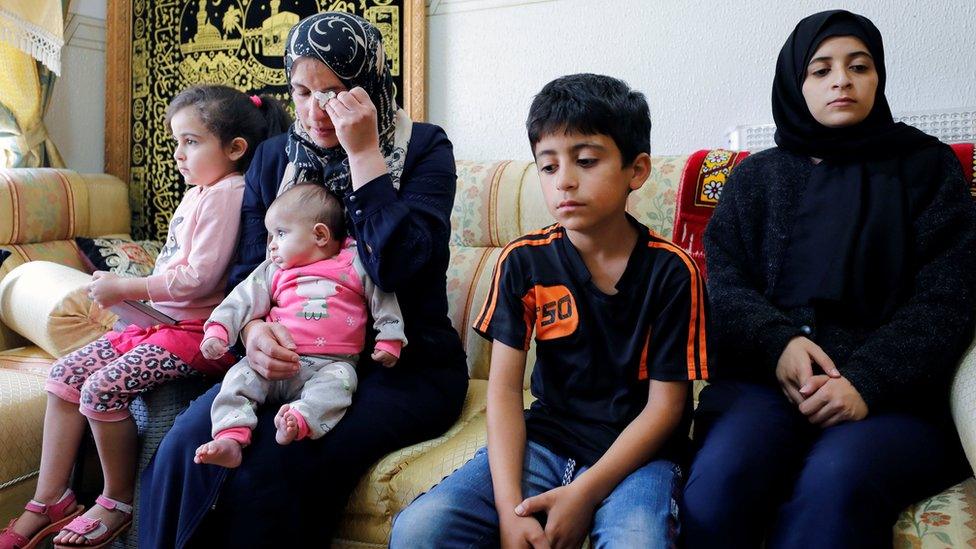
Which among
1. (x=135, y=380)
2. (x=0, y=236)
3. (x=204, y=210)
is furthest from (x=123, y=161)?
(x=135, y=380)

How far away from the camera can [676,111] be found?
223 centimetres

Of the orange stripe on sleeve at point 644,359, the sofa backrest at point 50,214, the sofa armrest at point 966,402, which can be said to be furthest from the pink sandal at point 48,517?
the sofa armrest at point 966,402

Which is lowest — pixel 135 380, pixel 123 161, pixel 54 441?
pixel 54 441

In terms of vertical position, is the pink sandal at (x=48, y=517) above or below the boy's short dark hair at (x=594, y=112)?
below

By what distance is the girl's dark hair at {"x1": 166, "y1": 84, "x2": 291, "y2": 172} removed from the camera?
176cm

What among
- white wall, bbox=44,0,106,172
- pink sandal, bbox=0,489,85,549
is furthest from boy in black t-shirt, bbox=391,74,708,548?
white wall, bbox=44,0,106,172

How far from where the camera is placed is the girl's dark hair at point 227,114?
1.76 metres

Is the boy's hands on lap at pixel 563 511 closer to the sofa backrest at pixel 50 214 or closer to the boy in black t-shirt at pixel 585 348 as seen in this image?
the boy in black t-shirt at pixel 585 348

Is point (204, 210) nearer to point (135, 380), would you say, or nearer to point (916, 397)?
point (135, 380)

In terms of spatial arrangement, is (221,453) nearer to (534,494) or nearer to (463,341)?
(534,494)

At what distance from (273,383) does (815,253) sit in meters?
1.00

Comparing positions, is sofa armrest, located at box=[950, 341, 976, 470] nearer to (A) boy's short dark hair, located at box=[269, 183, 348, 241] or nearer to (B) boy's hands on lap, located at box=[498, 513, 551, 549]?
(B) boy's hands on lap, located at box=[498, 513, 551, 549]

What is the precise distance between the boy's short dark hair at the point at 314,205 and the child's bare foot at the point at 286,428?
1.30ft

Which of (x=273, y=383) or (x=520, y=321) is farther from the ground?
(x=520, y=321)
